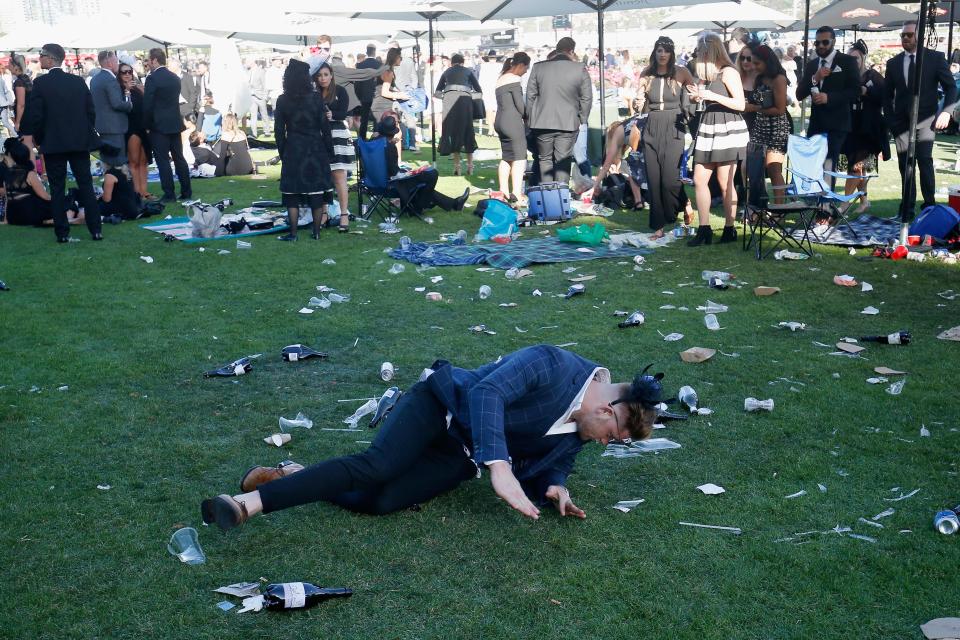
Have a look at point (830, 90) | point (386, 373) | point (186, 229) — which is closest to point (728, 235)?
point (830, 90)

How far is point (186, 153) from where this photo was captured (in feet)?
56.7

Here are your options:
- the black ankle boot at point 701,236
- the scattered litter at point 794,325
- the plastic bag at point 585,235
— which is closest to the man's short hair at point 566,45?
the plastic bag at point 585,235

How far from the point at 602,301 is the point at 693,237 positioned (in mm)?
2624

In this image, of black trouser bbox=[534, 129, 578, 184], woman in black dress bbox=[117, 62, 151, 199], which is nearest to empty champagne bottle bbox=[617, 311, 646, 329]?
black trouser bbox=[534, 129, 578, 184]

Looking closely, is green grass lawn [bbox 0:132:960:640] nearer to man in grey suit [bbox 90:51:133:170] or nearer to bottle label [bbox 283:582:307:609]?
bottle label [bbox 283:582:307:609]

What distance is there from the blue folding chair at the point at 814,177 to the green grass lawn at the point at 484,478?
4.75ft

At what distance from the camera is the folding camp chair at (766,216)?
9039mm

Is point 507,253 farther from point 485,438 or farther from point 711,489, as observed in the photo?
point 485,438

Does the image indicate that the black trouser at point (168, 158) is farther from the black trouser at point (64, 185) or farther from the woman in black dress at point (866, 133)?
the woman in black dress at point (866, 133)

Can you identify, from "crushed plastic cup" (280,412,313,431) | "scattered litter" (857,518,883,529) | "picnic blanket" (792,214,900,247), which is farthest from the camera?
"picnic blanket" (792,214,900,247)

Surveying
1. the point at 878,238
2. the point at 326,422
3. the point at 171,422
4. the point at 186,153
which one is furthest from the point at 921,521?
the point at 186,153

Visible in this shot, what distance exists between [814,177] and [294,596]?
849 centimetres

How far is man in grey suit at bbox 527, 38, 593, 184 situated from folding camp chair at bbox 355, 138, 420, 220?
1814 millimetres

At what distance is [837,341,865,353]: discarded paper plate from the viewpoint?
6.27 metres
